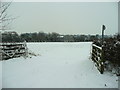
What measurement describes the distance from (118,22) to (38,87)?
16.1 feet

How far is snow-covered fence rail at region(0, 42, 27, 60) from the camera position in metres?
11.1

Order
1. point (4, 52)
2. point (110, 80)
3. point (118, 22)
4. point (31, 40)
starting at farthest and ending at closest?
point (31, 40), point (4, 52), point (118, 22), point (110, 80)

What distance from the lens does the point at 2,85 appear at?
5.59 m

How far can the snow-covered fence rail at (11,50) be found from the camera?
11094 mm

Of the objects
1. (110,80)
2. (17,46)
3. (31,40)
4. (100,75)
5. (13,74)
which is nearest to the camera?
(110,80)

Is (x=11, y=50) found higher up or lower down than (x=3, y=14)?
lower down

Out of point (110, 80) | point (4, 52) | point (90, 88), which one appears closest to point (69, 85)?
point (90, 88)

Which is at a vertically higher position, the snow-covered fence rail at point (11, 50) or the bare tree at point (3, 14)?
the bare tree at point (3, 14)

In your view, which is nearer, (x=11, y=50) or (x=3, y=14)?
(x=3, y=14)

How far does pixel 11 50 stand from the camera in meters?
11.6

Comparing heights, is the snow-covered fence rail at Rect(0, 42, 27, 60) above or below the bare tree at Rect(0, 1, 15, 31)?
below

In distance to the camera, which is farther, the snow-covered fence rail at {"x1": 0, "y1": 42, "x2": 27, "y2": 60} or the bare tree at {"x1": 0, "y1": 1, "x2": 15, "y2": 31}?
the snow-covered fence rail at {"x1": 0, "y1": 42, "x2": 27, "y2": 60}

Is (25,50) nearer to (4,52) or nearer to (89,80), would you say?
(4,52)

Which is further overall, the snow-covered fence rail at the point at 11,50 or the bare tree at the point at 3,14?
the snow-covered fence rail at the point at 11,50
